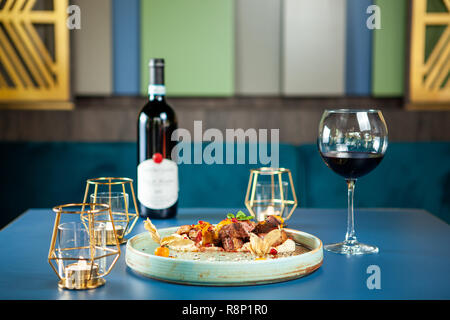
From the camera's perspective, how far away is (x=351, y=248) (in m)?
0.92

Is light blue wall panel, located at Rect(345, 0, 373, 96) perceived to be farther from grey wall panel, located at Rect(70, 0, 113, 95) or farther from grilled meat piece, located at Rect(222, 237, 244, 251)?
grilled meat piece, located at Rect(222, 237, 244, 251)

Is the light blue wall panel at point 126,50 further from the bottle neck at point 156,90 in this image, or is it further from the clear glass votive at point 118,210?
the clear glass votive at point 118,210

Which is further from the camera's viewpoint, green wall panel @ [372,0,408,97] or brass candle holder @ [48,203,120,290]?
green wall panel @ [372,0,408,97]

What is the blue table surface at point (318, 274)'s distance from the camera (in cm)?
68

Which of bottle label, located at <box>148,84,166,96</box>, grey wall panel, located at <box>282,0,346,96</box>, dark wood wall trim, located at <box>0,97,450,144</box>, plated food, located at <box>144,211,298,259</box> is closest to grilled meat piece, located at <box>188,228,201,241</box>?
plated food, located at <box>144,211,298,259</box>

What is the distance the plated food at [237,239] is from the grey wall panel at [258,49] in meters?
1.53

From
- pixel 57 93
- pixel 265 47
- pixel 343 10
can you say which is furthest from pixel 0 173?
pixel 343 10

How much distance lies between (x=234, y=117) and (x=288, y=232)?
1421 mm

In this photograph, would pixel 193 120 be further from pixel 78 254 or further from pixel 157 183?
pixel 78 254

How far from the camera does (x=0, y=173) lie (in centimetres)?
207

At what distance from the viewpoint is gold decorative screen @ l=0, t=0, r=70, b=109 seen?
89.6 inches

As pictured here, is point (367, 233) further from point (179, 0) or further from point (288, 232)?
point (179, 0)

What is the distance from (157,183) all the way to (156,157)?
2.4 inches

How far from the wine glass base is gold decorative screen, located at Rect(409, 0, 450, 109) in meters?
1.55
